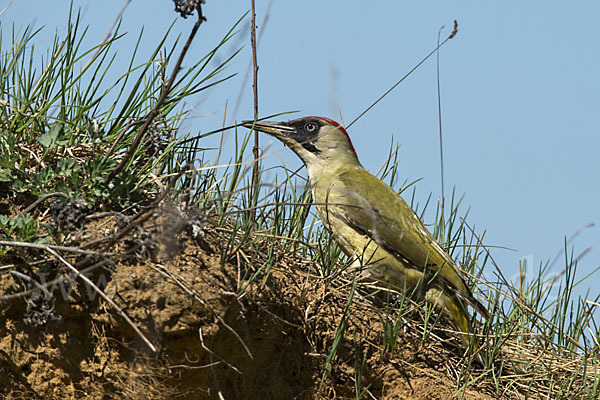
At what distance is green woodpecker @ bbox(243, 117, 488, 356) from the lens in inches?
180

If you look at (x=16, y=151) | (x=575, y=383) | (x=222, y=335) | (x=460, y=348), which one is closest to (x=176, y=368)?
(x=222, y=335)

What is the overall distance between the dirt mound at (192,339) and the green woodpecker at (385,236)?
0.60 metres

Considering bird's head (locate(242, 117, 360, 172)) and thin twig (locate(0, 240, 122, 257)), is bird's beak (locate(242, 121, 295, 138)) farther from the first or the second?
thin twig (locate(0, 240, 122, 257))

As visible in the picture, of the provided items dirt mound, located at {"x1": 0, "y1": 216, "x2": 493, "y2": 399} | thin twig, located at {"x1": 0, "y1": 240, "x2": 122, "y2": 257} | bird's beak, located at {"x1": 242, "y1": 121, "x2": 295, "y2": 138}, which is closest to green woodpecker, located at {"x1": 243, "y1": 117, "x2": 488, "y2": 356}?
bird's beak, located at {"x1": 242, "y1": 121, "x2": 295, "y2": 138}

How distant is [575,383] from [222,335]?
210 cm

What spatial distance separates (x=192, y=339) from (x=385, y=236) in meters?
1.90

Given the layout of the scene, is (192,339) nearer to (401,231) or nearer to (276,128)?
(401,231)

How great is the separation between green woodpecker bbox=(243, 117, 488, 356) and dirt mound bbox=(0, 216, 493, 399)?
596mm

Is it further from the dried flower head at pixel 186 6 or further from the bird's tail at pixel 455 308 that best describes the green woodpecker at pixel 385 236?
the dried flower head at pixel 186 6

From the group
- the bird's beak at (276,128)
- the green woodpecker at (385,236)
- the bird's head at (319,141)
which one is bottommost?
the green woodpecker at (385,236)

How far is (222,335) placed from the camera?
11.3ft

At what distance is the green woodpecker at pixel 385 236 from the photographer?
4.57 meters

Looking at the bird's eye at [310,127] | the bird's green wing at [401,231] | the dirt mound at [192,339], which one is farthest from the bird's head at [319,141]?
the dirt mound at [192,339]

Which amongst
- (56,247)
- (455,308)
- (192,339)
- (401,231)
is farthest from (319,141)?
(56,247)
